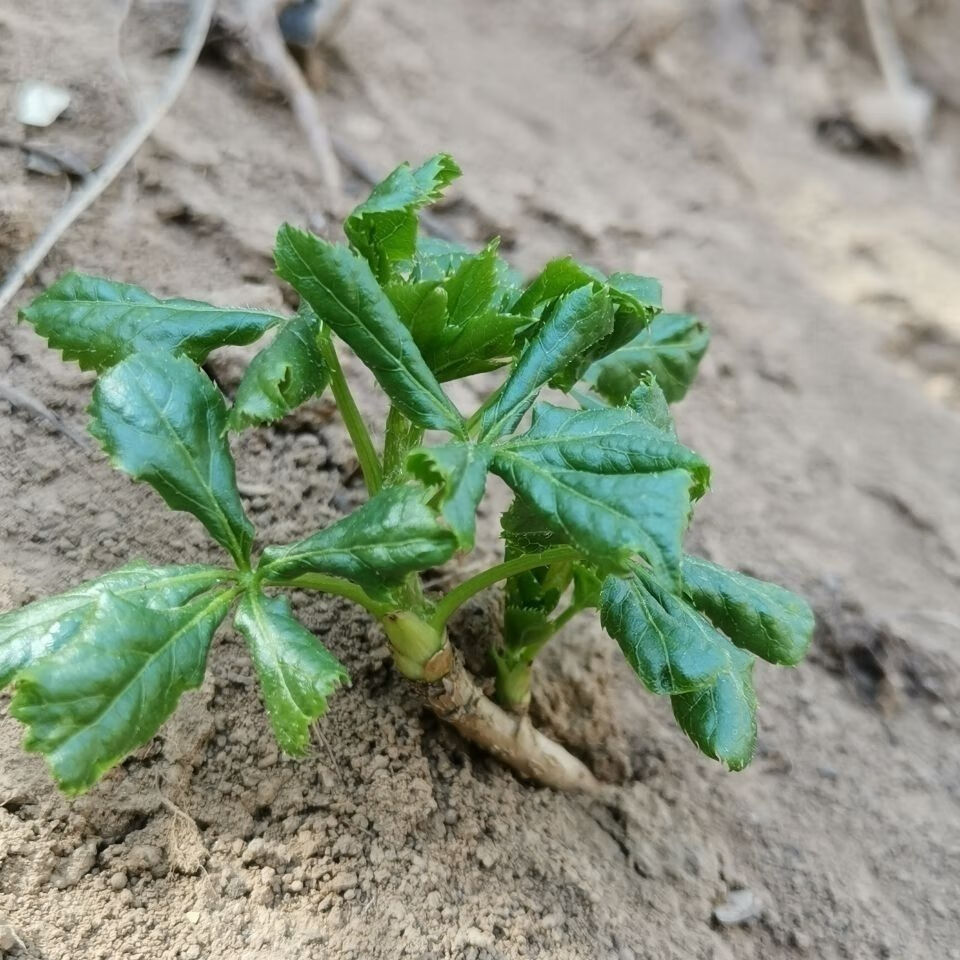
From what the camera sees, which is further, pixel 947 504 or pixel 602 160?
pixel 602 160

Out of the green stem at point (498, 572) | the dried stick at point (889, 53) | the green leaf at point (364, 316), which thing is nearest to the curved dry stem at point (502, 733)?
the green stem at point (498, 572)

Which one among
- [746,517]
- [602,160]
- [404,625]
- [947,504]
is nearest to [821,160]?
[602,160]

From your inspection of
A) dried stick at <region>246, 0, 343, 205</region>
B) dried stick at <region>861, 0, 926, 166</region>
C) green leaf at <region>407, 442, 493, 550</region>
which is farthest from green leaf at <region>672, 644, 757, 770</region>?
dried stick at <region>861, 0, 926, 166</region>

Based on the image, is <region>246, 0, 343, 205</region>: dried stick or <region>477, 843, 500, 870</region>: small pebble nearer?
<region>477, 843, 500, 870</region>: small pebble

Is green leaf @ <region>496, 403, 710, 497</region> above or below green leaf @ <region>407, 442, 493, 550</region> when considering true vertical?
above

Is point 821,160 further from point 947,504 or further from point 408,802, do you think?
point 408,802

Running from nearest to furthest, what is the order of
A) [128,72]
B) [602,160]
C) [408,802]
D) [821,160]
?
[408,802], [128,72], [602,160], [821,160]

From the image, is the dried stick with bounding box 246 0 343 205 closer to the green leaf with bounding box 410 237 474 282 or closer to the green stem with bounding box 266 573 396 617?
the green leaf with bounding box 410 237 474 282
